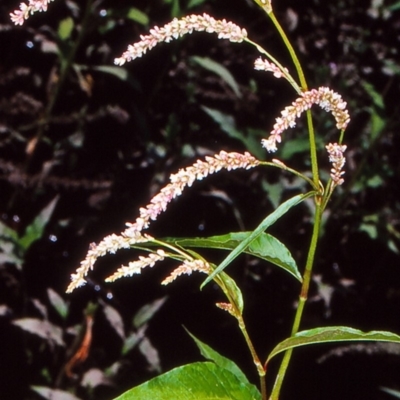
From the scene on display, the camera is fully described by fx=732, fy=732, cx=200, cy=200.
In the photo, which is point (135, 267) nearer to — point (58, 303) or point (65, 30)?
point (58, 303)

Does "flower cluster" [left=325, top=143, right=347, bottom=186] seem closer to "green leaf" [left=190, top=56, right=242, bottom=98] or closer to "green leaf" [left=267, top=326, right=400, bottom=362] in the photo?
"green leaf" [left=267, top=326, right=400, bottom=362]

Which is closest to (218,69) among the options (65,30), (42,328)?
(65,30)

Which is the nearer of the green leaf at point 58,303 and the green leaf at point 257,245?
the green leaf at point 257,245

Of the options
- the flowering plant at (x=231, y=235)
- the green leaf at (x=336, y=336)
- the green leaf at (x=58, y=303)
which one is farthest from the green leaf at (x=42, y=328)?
the green leaf at (x=336, y=336)

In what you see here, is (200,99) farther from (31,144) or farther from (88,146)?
(31,144)

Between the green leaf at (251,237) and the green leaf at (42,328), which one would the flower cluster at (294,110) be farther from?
the green leaf at (42,328)

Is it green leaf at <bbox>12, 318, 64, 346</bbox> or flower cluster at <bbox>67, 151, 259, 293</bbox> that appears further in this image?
green leaf at <bbox>12, 318, 64, 346</bbox>

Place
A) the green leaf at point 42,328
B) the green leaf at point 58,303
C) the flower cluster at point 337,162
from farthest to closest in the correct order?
the green leaf at point 58,303 < the green leaf at point 42,328 < the flower cluster at point 337,162

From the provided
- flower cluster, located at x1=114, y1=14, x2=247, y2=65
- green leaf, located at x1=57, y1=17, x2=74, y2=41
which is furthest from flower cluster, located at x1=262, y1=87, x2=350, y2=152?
green leaf, located at x1=57, y1=17, x2=74, y2=41
